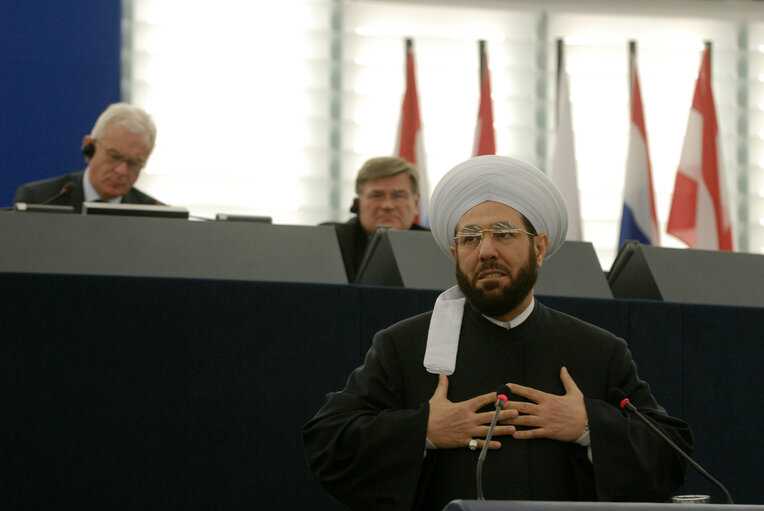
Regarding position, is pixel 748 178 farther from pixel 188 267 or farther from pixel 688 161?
pixel 188 267

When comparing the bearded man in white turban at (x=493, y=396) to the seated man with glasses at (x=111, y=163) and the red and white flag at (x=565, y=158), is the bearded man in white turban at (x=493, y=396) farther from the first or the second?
the red and white flag at (x=565, y=158)

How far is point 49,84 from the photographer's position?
681cm

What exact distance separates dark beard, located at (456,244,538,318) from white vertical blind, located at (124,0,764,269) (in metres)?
4.88

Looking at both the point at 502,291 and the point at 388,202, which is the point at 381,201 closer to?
the point at 388,202

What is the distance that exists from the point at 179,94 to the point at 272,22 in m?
0.79

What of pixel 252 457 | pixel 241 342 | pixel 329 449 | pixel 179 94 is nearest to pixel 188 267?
pixel 241 342

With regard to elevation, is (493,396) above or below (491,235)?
below

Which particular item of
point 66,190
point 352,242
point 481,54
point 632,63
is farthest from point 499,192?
point 632,63

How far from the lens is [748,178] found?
809 centimetres

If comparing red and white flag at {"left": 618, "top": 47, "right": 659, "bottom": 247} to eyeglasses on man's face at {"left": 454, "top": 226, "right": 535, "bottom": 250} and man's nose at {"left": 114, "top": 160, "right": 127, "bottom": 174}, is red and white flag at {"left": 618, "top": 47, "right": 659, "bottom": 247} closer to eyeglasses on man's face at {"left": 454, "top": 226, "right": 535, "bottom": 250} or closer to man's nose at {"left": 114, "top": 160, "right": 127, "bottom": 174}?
man's nose at {"left": 114, "top": 160, "right": 127, "bottom": 174}

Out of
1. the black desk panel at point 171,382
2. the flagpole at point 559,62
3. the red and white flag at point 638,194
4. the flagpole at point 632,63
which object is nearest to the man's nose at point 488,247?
the black desk panel at point 171,382

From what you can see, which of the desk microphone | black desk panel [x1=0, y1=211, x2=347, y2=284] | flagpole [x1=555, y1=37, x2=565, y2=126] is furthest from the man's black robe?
flagpole [x1=555, y1=37, x2=565, y2=126]

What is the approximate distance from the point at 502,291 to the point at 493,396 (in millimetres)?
263

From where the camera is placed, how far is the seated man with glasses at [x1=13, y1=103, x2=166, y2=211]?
500cm
